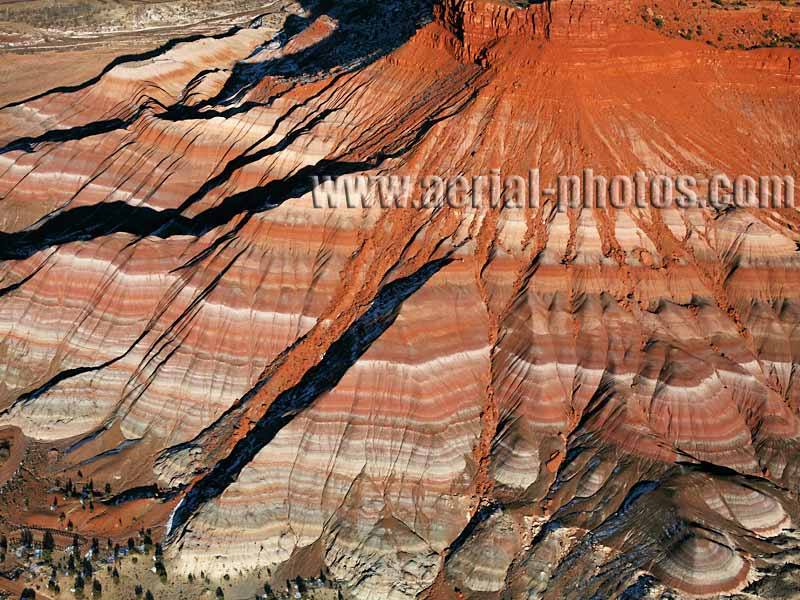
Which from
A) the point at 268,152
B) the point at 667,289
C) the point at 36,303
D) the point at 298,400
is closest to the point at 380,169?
the point at 268,152

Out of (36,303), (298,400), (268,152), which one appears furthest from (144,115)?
(298,400)

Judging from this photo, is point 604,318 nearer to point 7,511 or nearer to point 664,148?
point 664,148

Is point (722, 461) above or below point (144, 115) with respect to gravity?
below

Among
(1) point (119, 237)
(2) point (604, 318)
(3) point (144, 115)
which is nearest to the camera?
(2) point (604, 318)

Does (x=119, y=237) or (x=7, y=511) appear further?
(x=119, y=237)

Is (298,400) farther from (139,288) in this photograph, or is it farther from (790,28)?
(790,28)

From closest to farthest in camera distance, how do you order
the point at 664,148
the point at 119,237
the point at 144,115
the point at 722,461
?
the point at 722,461 < the point at 664,148 < the point at 119,237 < the point at 144,115

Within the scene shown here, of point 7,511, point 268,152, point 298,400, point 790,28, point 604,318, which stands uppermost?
point 790,28
